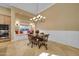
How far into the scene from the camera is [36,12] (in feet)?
5.97

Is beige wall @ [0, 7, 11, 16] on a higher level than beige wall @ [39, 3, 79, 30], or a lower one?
higher

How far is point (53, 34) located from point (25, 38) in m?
0.50

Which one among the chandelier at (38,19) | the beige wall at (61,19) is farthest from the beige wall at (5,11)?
the beige wall at (61,19)

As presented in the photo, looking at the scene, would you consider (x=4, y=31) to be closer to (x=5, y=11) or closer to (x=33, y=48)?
(x=5, y=11)

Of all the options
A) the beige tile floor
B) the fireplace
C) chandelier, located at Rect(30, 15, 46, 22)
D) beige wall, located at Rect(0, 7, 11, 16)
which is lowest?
the beige tile floor

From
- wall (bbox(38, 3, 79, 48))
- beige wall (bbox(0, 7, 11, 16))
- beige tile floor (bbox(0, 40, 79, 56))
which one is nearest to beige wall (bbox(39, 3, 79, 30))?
wall (bbox(38, 3, 79, 48))

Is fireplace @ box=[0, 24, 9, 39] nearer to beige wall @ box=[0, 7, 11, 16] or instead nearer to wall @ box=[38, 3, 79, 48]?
beige wall @ box=[0, 7, 11, 16]

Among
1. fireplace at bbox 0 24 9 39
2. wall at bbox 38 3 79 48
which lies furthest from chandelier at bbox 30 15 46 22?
fireplace at bbox 0 24 9 39

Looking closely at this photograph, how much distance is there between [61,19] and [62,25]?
4.3 inches

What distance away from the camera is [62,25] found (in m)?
1.88

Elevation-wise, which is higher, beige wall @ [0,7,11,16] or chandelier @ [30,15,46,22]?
beige wall @ [0,7,11,16]

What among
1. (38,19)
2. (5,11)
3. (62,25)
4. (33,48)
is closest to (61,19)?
(62,25)

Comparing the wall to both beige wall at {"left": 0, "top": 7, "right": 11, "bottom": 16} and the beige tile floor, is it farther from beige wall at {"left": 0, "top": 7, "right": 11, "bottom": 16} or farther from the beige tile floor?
beige wall at {"left": 0, "top": 7, "right": 11, "bottom": 16}

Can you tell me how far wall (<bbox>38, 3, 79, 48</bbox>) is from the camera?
70.9 inches
